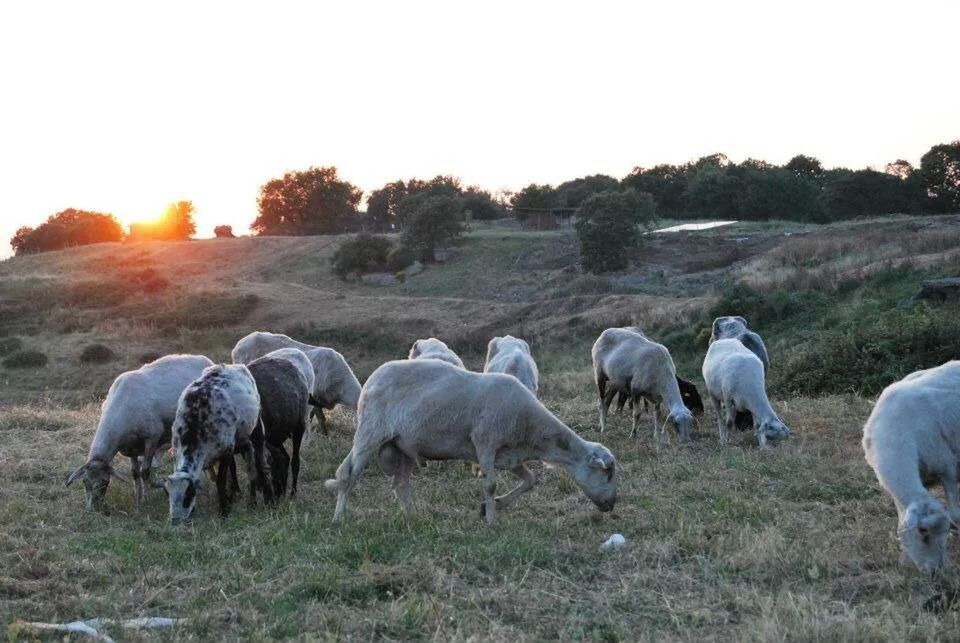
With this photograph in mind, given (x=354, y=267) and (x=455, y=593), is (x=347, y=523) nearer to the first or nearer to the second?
(x=455, y=593)

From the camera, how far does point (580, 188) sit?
8938 centimetres

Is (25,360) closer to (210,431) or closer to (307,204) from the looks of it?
(210,431)

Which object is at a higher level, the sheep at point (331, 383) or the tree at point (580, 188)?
the tree at point (580, 188)

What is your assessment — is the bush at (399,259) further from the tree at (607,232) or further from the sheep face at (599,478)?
the sheep face at (599,478)

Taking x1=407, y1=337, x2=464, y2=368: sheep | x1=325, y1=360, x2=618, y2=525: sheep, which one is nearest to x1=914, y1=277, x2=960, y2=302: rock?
x1=407, y1=337, x2=464, y2=368: sheep

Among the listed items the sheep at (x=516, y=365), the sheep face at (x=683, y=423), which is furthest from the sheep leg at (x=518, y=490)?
the sheep face at (x=683, y=423)

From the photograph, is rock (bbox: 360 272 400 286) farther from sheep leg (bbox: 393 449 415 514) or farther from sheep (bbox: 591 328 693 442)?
sheep leg (bbox: 393 449 415 514)

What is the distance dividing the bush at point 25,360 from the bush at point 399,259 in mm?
28920

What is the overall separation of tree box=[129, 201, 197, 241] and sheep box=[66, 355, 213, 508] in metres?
89.2

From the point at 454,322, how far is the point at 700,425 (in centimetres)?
2676

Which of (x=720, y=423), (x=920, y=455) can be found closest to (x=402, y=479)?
(x=920, y=455)

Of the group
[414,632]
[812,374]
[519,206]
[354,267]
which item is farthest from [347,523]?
[519,206]

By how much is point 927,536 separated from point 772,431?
22.6 feet

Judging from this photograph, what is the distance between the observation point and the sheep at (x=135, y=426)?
1175 centimetres
